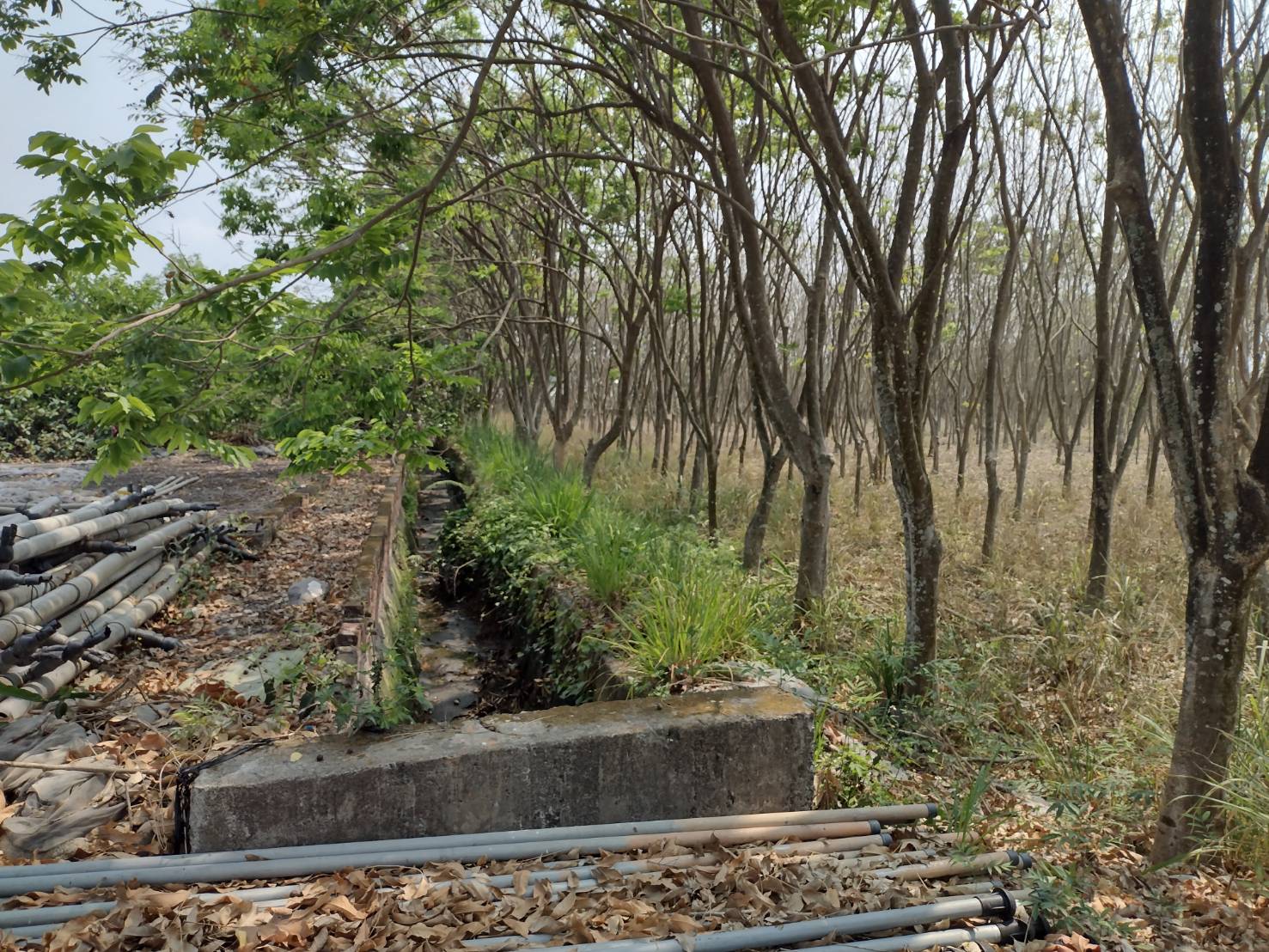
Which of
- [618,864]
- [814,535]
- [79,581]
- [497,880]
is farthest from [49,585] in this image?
[814,535]

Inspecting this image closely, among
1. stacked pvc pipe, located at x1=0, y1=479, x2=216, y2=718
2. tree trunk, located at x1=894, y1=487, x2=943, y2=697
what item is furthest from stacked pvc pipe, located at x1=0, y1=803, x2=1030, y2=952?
tree trunk, located at x1=894, y1=487, x2=943, y2=697

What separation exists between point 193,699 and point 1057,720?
14.0 feet

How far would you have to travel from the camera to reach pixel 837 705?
388cm

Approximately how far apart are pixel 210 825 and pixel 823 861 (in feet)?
6.46

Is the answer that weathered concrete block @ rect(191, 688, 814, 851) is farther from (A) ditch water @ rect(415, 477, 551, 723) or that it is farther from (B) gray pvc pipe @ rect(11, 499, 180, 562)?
(B) gray pvc pipe @ rect(11, 499, 180, 562)

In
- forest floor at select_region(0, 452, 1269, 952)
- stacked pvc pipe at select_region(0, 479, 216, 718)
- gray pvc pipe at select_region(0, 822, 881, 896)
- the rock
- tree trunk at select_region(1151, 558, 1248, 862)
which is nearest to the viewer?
gray pvc pipe at select_region(0, 822, 881, 896)

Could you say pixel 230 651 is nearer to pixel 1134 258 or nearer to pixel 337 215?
pixel 337 215

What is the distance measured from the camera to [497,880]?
2.45 m

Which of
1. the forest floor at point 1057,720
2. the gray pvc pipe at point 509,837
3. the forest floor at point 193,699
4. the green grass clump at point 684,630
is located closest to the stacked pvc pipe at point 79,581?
the forest floor at point 193,699

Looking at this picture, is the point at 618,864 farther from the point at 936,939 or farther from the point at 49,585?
the point at 49,585

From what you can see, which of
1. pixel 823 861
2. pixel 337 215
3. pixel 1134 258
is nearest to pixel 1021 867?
pixel 823 861

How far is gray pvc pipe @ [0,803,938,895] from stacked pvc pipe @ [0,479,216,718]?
0.83 m

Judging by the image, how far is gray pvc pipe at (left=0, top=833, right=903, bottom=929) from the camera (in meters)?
2.15

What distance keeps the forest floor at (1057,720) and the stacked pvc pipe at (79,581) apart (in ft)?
11.0
